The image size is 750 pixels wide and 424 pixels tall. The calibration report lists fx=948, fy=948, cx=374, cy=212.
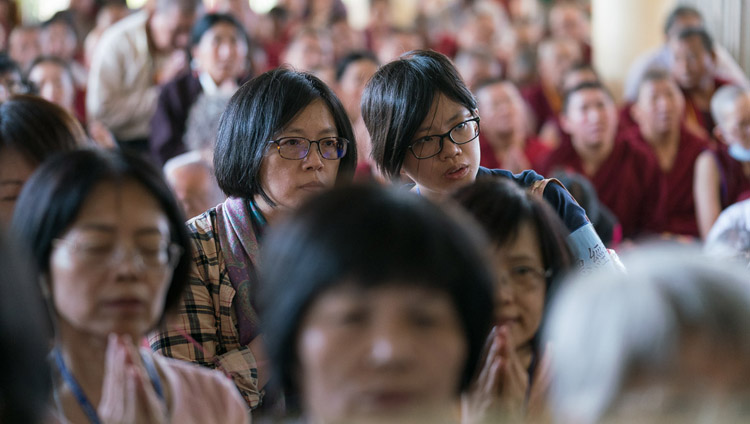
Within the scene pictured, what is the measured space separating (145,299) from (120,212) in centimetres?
12

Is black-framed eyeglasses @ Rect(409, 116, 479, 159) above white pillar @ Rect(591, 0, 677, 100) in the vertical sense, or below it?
below

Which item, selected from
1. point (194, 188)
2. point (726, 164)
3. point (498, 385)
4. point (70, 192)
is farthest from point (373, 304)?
point (726, 164)

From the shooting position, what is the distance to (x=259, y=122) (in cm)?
194

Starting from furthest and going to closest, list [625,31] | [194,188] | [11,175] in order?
1. [625,31]
2. [194,188]
3. [11,175]

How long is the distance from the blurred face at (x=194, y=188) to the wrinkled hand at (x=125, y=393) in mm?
1621

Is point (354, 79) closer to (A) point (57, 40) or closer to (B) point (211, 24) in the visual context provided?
(B) point (211, 24)

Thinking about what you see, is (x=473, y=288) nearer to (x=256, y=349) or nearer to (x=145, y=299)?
(x=145, y=299)

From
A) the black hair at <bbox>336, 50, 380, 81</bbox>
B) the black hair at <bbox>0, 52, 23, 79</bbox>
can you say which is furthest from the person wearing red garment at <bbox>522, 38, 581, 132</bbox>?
the black hair at <bbox>0, 52, 23, 79</bbox>

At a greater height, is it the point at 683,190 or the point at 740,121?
the point at 740,121

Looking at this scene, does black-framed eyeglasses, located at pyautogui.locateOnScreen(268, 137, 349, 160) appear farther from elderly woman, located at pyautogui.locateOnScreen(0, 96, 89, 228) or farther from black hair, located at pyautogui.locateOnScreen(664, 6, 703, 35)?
black hair, located at pyautogui.locateOnScreen(664, 6, 703, 35)

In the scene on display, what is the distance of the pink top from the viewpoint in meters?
1.32

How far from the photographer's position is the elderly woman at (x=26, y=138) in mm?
1648

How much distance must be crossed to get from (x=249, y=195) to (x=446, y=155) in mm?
421

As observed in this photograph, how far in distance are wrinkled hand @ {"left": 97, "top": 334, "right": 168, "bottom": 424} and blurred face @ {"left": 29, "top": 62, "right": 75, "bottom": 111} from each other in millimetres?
3075
